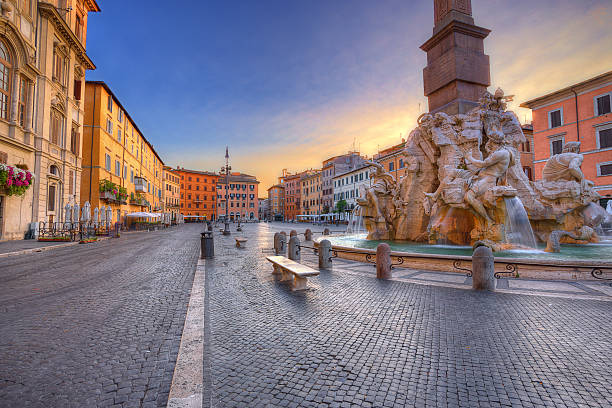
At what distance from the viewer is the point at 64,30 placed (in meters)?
21.7

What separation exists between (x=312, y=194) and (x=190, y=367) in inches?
3263

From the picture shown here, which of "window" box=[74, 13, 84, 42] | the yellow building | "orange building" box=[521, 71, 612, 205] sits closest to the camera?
"window" box=[74, 13, 84, 42]

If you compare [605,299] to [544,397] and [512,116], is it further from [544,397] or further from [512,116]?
[512,116]

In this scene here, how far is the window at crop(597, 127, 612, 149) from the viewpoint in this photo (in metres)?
27.9

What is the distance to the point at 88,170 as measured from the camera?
2859 centimetres

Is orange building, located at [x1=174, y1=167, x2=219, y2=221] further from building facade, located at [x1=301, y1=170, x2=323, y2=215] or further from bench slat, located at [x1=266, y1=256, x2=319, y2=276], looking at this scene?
bench slat, located at [x1=266, y1=256, x2=319, y2=276]

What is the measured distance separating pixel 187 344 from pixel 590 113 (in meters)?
41.0

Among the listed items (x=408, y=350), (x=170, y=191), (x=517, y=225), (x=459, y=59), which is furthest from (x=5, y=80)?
(x=170, y=191)

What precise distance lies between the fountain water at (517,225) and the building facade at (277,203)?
102m

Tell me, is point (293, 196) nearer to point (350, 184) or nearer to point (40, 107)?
point (350, 184)

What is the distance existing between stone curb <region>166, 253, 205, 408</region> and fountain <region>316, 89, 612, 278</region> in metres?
Answer: 6.66

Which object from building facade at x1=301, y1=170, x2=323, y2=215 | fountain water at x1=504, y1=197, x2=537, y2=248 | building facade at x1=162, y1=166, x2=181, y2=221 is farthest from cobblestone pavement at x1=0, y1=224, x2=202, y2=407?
building facade at x1=301, y1=170, x2=323, y2=215

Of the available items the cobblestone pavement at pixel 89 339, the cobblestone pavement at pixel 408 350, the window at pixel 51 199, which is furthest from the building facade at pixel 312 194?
the cobblestone pavement at pixel 408 350

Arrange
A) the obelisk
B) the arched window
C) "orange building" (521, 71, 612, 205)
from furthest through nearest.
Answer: "orange building" (521, 71, 612, 205), the arched window, the obelisk
